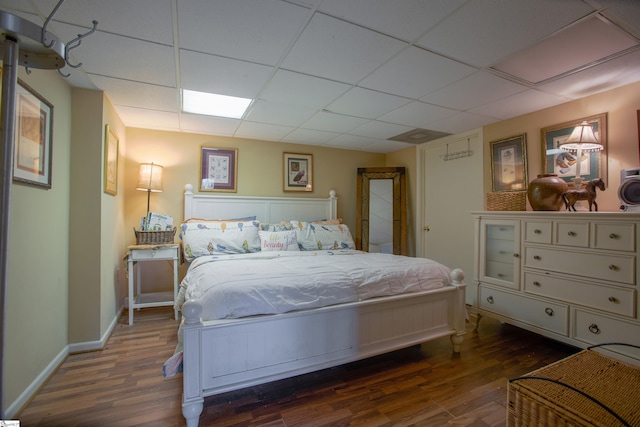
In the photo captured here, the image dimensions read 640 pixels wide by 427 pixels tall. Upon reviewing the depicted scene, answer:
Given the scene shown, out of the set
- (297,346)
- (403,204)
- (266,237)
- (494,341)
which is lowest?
(494,341)

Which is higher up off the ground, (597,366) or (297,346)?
(597,366)

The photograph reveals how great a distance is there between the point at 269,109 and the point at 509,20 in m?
2.03

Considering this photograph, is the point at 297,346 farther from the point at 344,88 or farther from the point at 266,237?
the point at 344,88

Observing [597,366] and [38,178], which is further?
[38,178]

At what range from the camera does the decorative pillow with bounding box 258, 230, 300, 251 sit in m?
3.20

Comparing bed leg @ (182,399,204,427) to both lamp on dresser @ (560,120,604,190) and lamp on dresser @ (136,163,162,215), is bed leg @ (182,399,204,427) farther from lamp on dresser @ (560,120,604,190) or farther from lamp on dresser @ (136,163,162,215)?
lamp on dresser @ (560,120,604,190)

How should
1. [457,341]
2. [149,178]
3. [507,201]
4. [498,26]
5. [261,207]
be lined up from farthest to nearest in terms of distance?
[261,207] → [149,178] → [507,201] → [457,341] → [498,26]

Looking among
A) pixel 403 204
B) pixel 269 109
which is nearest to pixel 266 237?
pixel 269 109

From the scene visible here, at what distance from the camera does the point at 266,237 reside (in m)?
3.24

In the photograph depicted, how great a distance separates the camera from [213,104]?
2.80 meters

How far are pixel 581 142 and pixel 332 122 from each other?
228 centimetres

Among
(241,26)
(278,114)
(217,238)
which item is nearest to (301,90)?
(278,114)

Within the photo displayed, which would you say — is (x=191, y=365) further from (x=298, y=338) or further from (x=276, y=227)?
(x=276, y=227)

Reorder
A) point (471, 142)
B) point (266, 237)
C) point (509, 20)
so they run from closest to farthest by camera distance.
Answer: point (509, 20), point (266, 237), point (471, 142)
